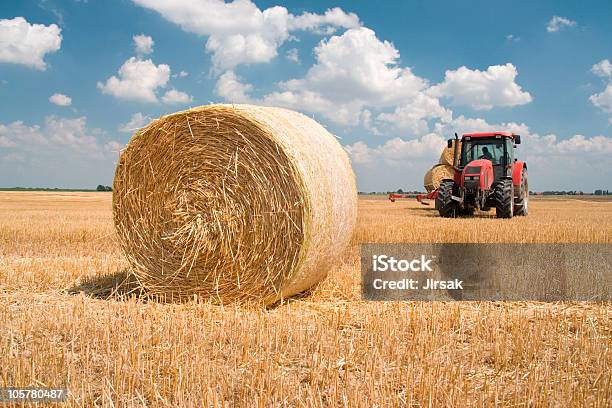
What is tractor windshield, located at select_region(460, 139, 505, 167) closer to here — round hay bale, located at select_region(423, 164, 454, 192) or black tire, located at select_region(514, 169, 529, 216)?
black tire, located at select_region(514, 169, 529, 216)

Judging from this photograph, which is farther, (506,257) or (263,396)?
(506,257)

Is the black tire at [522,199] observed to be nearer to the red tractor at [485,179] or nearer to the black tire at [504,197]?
the red tractor at [485,179]

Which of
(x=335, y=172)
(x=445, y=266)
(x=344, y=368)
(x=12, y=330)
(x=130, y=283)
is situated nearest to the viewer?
(x=344, y=368)

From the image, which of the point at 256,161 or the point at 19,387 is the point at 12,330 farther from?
the point at 256,161

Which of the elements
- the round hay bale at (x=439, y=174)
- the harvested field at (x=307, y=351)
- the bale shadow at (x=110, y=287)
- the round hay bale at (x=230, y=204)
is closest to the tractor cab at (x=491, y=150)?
the round hay bale at (x=439, y=174)

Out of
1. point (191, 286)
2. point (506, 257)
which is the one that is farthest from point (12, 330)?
point (506, 257)

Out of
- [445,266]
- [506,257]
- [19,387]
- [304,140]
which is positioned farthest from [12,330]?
[506,257]

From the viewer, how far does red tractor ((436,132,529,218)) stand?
1311cm

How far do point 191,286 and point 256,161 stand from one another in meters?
1.37

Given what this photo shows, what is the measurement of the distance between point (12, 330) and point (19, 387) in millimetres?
1252

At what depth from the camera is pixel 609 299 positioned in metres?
5.66

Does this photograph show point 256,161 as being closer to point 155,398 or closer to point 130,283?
point 130,283

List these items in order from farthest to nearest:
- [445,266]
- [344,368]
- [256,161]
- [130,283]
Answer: [445,266]
[130,283]
[256,161]
[344,368]

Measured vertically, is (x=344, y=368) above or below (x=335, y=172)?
below
